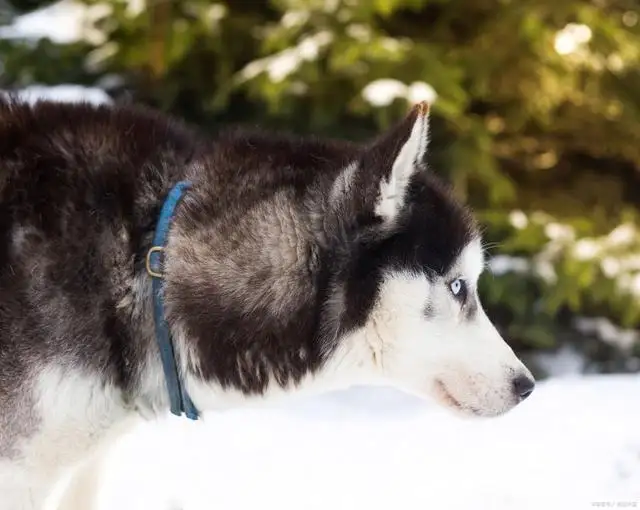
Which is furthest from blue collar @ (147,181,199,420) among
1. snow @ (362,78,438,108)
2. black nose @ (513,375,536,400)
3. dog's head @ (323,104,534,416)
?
snow @ (362,78,438,108)

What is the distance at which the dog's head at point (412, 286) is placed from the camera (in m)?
2.23

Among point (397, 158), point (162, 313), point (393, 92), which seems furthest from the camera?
point (393, 92)

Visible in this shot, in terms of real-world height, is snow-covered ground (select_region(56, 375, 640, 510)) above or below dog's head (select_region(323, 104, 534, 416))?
below

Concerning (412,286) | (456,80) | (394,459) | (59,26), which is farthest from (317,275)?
(59,26)

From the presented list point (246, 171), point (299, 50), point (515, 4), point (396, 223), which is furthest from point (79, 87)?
point (396, 223)

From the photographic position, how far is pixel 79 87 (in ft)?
18.2

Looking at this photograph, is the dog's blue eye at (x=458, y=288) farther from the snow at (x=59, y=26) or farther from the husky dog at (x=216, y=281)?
the snow at (x=59, y=26)

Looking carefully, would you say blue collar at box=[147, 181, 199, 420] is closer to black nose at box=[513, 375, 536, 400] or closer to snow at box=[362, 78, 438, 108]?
black nose at box=[513, 375, 536, 400]

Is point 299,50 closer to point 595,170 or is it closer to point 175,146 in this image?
point 175,146

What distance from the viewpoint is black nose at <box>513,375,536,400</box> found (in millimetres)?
2426

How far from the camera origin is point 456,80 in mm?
5086

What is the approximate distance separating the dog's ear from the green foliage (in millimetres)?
2602

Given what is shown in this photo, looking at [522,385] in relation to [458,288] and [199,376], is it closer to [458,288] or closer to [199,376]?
[458,288]

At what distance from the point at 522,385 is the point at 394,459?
1.21 m
